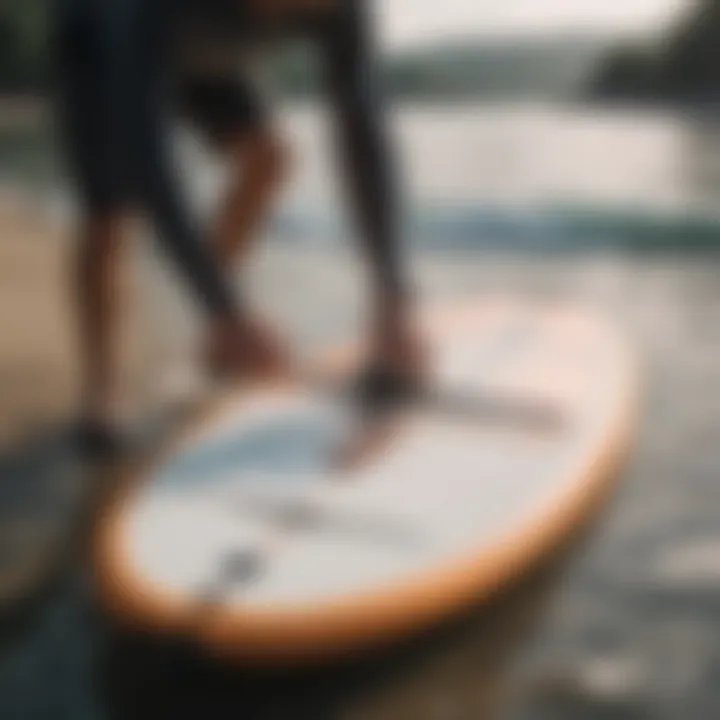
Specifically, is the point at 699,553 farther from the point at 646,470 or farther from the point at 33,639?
the point at 33,639

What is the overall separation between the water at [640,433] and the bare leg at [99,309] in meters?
0.03

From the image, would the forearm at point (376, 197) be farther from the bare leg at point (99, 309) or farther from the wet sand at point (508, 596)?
the bare leg at point (99, 309)

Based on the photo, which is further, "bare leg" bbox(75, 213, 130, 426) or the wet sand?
"bare leg" bbox(75, 213, 130, 426)

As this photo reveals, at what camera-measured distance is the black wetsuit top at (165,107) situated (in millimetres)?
659

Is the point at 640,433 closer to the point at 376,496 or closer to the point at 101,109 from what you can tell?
the point at 376,496

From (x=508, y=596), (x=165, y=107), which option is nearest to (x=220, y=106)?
(x=165, y=107)

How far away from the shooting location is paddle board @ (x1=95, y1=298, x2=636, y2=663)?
1.97 feet

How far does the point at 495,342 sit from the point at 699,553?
18 centimetres

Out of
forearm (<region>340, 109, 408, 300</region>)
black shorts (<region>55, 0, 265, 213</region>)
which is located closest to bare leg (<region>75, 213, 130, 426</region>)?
black shorts (<region>55, 0, 265, 213</region>)

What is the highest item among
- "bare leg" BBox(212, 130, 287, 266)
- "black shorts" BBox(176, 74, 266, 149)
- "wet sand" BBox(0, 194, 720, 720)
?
"black shorts" BBox(176, 74, 266, 149)

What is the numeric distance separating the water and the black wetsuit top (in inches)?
1.1

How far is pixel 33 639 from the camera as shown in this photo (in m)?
0.65

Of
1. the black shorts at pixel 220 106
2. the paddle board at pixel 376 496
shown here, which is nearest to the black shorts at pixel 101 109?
the black shorts at pixel 220 106

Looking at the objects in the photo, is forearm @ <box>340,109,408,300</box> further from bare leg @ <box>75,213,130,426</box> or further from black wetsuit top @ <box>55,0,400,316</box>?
bare leg @ <box>75,213,130,426</box>
